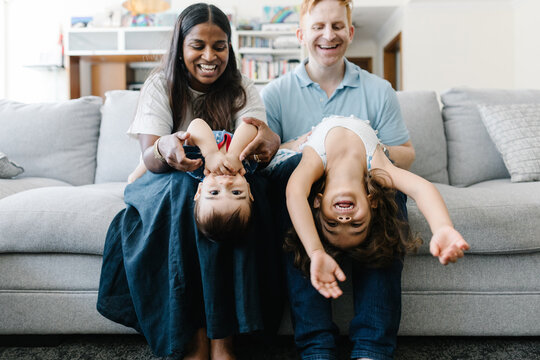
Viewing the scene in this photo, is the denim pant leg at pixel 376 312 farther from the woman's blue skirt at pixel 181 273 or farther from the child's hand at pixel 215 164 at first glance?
the child's hand at pixel 215 164

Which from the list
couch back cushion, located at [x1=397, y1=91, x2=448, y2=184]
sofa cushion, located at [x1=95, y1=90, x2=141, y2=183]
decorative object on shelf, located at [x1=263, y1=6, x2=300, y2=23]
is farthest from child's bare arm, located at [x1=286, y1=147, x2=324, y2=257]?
decorative object on shelf, located at [x1=263, y1=6, x2=300, y2=23]

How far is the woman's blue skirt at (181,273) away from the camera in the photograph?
0.99 metres

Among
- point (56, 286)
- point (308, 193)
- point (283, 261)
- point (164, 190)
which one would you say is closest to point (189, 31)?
point (164, 190)

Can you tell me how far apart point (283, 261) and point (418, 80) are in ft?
14.4

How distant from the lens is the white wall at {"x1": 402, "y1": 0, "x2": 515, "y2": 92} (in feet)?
15.6

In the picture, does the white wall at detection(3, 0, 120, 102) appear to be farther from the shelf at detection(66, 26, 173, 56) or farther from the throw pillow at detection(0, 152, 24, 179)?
the throw pillow at detection(0, 152, 24, 179)

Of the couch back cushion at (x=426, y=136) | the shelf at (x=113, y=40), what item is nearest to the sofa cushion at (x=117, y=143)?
the couch back cushion at (x=426, y=136)

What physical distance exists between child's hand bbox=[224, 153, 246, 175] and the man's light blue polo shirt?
22.8 inches

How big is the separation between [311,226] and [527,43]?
4.65 meters

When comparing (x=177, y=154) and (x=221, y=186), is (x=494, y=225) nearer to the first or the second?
(x=221, y=186)

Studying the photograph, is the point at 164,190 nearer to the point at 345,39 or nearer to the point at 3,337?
the point at 3,337

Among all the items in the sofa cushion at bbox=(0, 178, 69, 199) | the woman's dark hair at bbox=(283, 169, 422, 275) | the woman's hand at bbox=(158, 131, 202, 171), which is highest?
the woman's hand at bbox=(158, 131, 202, 171)

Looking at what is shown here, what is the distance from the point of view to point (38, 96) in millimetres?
5262

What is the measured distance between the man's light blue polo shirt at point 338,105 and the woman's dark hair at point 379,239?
1.82 feet
